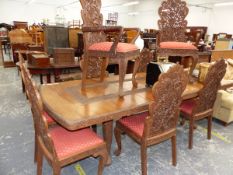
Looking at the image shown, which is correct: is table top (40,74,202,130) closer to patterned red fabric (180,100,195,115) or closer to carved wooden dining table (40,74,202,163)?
carved wooden dining table (40,74,202,163)

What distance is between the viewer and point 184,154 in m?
2.25

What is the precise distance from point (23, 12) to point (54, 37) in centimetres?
1062

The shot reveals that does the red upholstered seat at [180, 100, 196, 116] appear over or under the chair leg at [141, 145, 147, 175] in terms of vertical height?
over

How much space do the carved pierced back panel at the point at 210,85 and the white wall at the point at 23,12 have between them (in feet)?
47.0

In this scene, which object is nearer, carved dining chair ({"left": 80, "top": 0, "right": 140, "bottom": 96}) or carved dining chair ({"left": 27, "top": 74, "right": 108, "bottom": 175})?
carved dining chair ({"left": 27, "top": 74, "right": 108, "bottom": 175})

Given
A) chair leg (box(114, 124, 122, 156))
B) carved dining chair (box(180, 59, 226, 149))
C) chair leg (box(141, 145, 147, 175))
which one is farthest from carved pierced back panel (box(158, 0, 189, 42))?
chair leg (box(141, 145, 147, 175))

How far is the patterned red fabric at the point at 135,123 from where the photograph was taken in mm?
1812

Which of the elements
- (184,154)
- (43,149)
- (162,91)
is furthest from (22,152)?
(184,154)

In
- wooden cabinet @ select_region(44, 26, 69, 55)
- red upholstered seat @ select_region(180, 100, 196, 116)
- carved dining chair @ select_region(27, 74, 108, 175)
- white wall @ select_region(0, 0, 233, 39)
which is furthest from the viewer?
white wall @ select_region(0, 0, 233, 39)

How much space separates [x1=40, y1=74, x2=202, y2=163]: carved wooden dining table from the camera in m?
1.51

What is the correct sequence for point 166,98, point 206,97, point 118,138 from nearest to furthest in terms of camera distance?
point 166,98 → point 118,138 → point 206,97

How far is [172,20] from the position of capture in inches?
113

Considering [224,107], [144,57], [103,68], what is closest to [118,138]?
[103,68]

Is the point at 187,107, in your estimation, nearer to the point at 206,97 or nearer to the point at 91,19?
the point at 206,97
